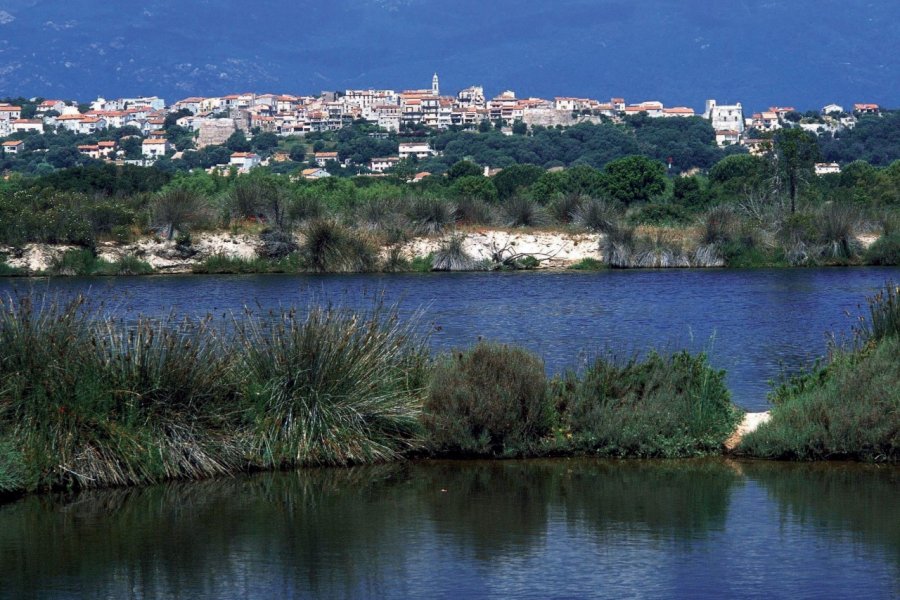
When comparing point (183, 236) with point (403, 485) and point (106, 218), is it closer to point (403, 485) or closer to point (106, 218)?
point (106, 218)

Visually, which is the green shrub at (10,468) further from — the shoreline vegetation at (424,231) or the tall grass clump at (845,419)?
the shoreline vegetation at (424,231)

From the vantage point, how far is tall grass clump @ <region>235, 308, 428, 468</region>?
1355 centimetres

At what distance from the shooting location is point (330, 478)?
13.5 meters

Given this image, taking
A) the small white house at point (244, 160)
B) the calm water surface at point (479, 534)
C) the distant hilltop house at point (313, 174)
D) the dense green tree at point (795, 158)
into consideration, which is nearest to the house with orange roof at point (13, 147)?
the small white house at point (244, 160)

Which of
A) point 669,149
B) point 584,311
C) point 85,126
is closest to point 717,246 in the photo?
point 584,311

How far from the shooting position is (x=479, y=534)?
459 inches

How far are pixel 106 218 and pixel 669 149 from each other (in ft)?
329

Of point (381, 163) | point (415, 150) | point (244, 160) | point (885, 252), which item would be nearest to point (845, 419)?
point (885, 252)

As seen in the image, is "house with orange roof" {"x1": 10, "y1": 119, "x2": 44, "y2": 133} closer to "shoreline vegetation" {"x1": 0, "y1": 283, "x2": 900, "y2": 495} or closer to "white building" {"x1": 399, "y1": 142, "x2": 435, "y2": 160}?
"white building" {"x1": 399, "y1": 142, "x2": 435, "y2": 160}

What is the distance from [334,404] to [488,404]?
1.54 meters

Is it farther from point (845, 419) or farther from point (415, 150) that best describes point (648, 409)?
point (415, 150)

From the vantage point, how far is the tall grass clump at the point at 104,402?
12766 millimetres

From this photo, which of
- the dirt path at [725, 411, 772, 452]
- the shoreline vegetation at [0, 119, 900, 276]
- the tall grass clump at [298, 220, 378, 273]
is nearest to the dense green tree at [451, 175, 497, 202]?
the shoreline vegetation at [0, 119, 900, 276]

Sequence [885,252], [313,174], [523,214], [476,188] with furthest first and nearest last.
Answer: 1. [313,174]
2. [476,188]
3. [523,214]
4. [885,252]
